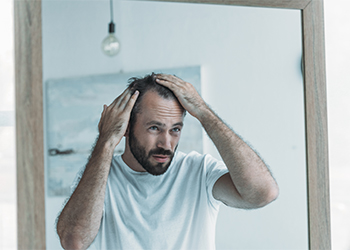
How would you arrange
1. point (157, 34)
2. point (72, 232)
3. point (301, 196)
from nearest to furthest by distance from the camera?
point (72, 232)
point (157, 34)
point (301, 196)

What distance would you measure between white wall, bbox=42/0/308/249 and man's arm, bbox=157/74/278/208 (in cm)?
4

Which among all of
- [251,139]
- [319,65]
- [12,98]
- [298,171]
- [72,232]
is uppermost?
[319,65]

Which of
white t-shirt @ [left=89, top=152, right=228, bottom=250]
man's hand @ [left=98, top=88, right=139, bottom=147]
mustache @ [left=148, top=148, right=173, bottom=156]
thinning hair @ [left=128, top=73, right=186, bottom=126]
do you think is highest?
thinning hair @ [left=128, top=73, right=186, bottom=126]

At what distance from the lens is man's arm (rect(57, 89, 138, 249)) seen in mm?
877

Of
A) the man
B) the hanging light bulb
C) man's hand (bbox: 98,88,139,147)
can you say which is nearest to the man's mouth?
the man

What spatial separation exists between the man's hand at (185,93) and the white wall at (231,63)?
0.03 m

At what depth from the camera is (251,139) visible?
1040 mm


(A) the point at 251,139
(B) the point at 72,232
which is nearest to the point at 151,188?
(B) the point at 72,232

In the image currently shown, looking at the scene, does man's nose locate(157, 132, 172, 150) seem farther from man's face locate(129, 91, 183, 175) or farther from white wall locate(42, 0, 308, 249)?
white wall locate(42, 0, 308, 249)

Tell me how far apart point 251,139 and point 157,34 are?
407mm

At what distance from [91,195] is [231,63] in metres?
0.54

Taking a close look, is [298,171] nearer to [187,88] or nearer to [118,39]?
[187,88]

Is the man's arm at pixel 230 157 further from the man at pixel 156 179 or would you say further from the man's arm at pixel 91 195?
the man's arm at pixel 91 195

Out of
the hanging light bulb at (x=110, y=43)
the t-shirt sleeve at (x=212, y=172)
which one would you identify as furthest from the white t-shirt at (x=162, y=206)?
the hanging light bulb at (x=110, y=43)
